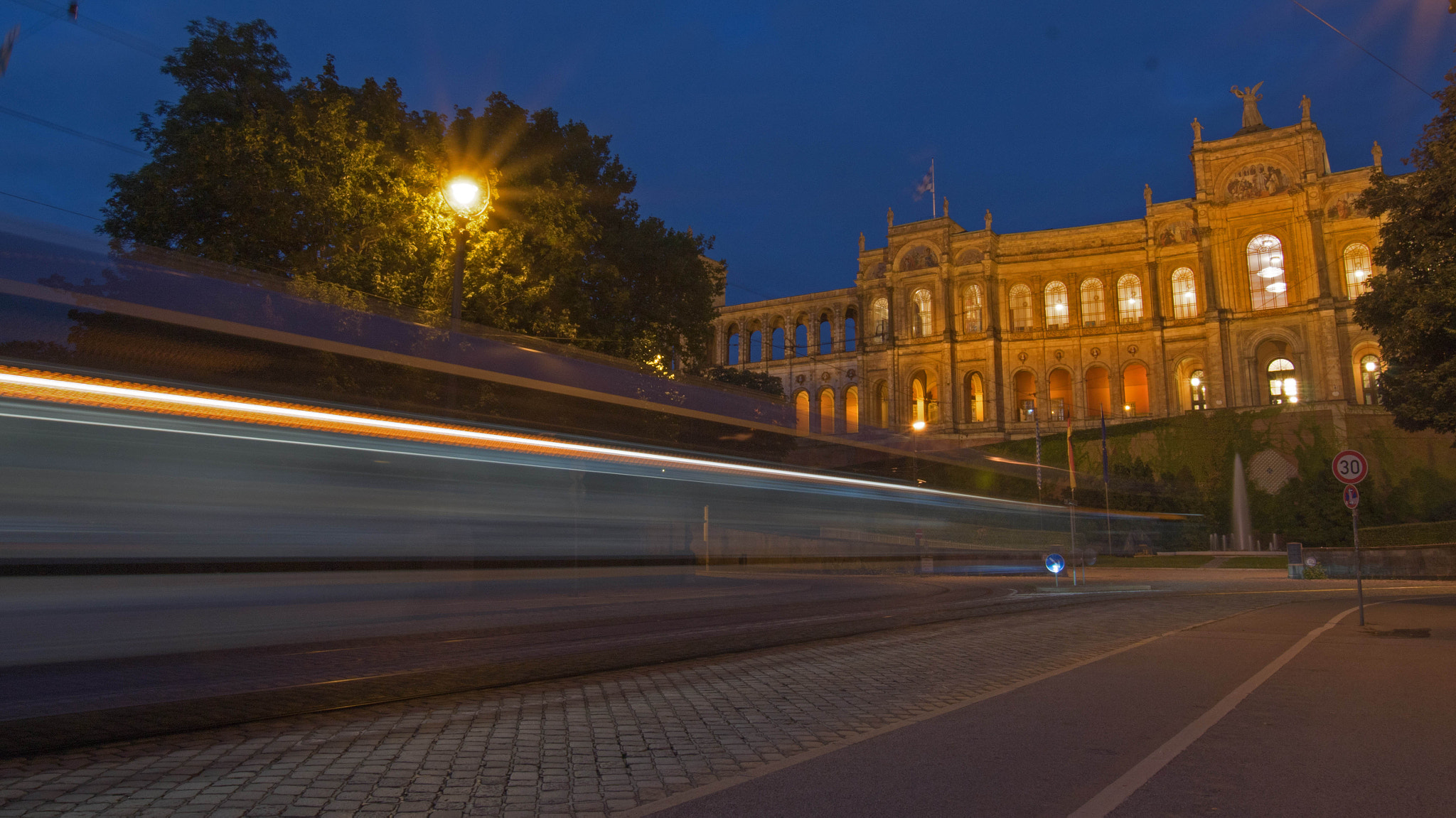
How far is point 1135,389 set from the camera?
198 ft

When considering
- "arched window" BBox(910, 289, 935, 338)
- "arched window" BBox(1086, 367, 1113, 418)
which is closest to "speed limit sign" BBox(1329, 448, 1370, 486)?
"arched window" BBox(1086, 367, 1113, 418)

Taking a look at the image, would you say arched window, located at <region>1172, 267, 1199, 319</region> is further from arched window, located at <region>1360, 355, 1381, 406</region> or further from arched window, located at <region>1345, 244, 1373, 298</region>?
arched window, located at <region>1360, 355, 1381, 406</region>

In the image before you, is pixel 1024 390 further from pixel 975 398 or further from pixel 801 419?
pixel 801 419

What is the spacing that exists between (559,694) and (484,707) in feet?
2.19

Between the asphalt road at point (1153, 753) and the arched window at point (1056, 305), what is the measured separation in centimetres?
5708

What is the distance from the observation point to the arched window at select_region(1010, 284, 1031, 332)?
62.4 metres

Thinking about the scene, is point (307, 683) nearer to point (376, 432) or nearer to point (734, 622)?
point (376, 432)

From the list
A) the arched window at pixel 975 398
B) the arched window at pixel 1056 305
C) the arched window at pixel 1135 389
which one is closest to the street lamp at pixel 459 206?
the arched window at pixel 975 398

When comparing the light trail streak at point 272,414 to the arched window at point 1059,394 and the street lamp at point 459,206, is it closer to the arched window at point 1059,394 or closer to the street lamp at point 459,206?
the street lamp at point 459,206

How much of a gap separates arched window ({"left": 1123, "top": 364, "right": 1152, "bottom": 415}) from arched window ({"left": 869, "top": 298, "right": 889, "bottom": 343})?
16836 mm

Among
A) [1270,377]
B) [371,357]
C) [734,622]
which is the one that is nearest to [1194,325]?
[1270,377]

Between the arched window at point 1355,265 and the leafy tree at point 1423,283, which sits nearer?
the leafy tree at point 1423,283

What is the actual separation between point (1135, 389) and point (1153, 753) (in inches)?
2415

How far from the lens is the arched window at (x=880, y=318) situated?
6650 centimetres
